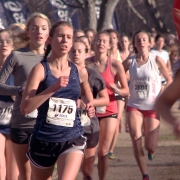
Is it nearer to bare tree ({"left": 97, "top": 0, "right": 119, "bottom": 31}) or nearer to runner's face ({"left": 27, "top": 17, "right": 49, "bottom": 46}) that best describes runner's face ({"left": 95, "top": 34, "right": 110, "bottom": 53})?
runner's face ({"left": 27, "top": 17, "right": 49, "bottom": 46})

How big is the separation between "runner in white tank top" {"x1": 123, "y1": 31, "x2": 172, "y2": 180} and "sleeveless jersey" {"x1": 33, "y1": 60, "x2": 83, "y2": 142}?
10.1 feet

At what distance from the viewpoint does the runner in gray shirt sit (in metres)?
5.61

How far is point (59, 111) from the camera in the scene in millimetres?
4906

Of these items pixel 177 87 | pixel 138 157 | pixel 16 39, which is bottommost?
pixel 138 157

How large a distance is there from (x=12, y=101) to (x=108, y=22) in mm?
12698

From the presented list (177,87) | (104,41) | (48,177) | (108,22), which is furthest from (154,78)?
(108,22)

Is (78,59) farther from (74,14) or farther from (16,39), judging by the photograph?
(74,14)

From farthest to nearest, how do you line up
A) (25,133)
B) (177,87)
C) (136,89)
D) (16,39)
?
(136,89) < (16,39) < (25,133) < (177,87)

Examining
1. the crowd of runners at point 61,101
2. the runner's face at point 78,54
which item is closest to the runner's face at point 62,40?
the crowd of runners at point 61,101

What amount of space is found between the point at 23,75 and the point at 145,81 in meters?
3.08

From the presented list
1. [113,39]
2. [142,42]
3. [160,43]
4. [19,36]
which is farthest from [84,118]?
[160,43]

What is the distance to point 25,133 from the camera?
564cm

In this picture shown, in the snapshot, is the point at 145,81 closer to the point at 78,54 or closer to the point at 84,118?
the point at 78,54

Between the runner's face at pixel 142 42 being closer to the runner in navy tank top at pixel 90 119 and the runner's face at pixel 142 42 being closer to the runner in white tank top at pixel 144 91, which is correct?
the runner in white tank top at pixel 144 91
